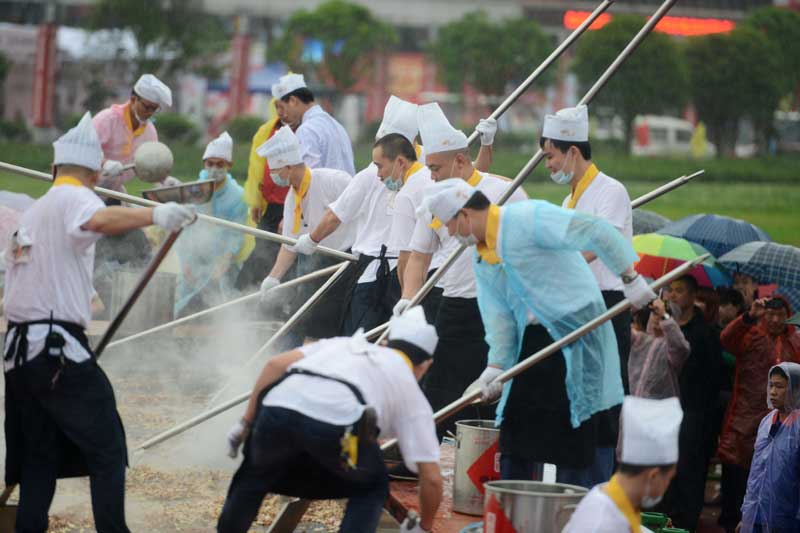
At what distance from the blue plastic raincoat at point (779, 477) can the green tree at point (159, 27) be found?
24370 millimetres

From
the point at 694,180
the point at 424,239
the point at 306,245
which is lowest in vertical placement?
the point at 694,180

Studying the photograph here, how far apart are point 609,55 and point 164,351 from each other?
57.0ft

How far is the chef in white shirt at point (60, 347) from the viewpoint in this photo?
5242 millimetres

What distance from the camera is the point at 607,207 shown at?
6375 mm

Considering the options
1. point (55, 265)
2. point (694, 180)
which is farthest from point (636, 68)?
point (55, 265)

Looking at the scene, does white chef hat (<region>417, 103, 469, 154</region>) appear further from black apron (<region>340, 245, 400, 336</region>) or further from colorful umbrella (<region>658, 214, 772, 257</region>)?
colorful umbrella (<region>658, 214, 772, 257</region>)

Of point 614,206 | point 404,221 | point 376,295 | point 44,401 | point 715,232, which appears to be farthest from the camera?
point 715,232

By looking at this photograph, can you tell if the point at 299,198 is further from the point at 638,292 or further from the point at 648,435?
the point at 648,435

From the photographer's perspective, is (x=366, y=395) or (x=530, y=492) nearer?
(x=366, y=395)

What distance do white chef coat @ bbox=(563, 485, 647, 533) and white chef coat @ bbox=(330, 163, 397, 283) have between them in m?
3.69

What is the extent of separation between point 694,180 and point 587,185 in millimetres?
18855

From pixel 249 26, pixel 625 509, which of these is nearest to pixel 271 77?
pixel 249 26

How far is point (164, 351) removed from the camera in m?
10.3

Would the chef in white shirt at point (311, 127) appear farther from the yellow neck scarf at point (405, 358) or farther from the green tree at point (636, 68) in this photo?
the green tree at point (636, 68)
